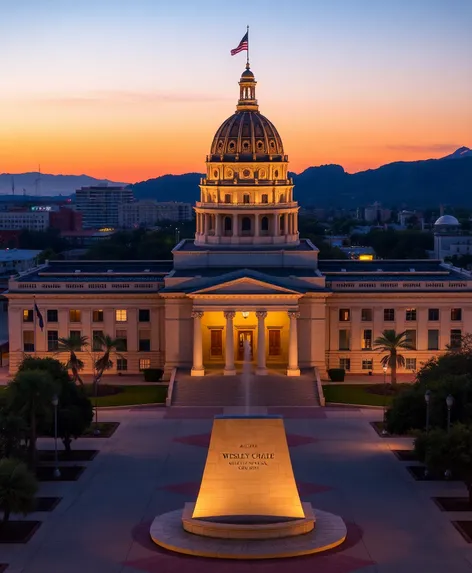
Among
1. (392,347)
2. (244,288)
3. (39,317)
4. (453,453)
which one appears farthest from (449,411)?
(39,317)

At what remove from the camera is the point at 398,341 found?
96875mm

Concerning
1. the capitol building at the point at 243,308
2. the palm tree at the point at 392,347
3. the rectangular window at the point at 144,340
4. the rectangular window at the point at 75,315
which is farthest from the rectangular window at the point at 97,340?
the palm tree at the point at 392,347

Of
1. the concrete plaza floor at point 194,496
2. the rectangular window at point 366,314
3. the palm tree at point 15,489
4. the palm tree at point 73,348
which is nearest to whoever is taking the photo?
the concrete plaza floor at point 194,496

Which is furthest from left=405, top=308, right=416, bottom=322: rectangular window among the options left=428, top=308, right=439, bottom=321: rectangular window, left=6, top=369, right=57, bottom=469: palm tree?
left=6, top=369, right=57, bottom=469: palm tree

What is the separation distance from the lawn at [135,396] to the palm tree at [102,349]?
1.59 meters

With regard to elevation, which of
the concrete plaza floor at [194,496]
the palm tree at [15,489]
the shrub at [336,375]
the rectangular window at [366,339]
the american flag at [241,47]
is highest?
the american flag at [241,47]

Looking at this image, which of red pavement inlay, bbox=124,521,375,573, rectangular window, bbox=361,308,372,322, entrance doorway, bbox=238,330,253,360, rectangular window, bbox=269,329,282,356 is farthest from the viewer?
rectangular window, bbox=361,308,372,322

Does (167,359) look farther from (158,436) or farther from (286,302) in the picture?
(158,436)

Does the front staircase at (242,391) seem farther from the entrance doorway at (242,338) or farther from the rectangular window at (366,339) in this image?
the rectangular window at (366,339)

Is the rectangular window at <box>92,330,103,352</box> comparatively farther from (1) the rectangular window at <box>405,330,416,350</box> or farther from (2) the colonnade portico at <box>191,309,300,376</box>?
(1) the rectangular window at <box>405,330,416,350</box>

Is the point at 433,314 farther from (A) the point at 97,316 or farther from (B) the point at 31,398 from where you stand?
(B) the point at 31,398

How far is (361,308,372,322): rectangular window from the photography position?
106m

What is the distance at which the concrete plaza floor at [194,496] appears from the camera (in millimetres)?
53938

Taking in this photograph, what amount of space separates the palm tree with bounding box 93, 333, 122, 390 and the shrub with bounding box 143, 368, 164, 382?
111 inches
